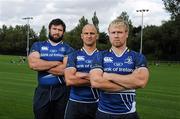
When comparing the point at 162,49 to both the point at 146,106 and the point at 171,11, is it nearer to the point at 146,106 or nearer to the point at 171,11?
the point at 171,11

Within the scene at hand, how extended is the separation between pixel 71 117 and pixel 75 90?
0.42 meters

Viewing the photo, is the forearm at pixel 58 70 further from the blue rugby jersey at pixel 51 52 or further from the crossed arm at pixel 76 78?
the crossed arm at pixel 76 78

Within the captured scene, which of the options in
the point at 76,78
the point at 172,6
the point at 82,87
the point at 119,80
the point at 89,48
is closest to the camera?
the point at 119,80

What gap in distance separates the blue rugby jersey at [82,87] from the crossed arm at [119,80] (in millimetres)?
1173

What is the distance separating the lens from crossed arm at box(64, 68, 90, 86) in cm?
660

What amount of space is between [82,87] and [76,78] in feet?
0.69

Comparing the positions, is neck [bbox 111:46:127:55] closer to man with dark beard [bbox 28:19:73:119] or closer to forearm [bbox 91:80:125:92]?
forearm [bbox 91:80:125:92]

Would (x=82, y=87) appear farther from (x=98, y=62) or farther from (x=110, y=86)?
(x=110, y=86)

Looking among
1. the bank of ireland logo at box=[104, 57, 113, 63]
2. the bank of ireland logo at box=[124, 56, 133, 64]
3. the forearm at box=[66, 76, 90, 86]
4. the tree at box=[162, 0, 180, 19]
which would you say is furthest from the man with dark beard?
the tree at box=[162, 0, 180, 19]

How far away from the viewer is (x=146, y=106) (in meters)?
15.8

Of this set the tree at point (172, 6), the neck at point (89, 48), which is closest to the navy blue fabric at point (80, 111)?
the neck at point (89, 48)

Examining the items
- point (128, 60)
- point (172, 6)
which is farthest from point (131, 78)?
point (172, 6)

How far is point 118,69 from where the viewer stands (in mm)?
5508

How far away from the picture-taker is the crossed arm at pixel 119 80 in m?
5.40
